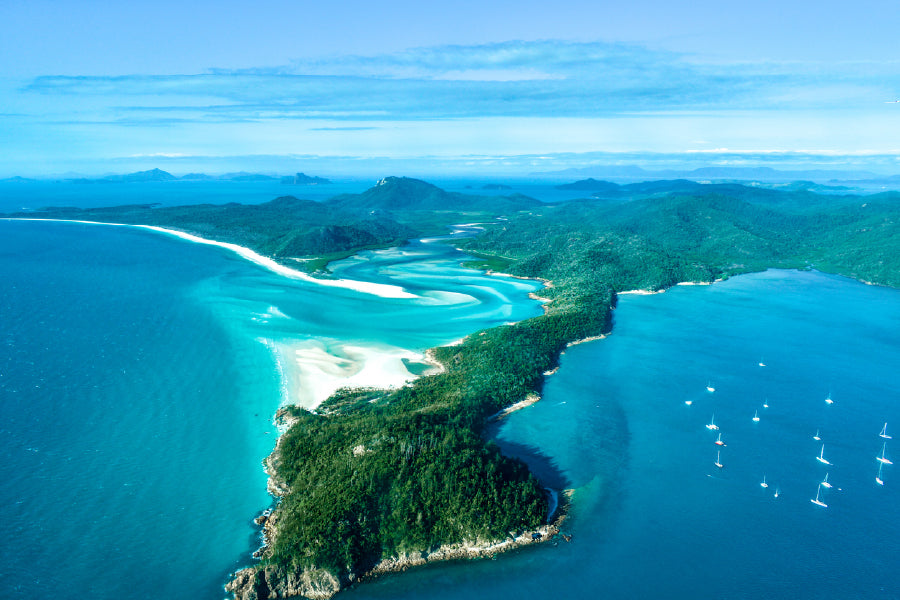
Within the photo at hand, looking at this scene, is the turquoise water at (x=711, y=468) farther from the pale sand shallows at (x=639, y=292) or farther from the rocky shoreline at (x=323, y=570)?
the pale sand shallows at (x=639, y=292)

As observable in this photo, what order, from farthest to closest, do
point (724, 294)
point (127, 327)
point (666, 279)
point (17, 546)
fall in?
point (666, 279) < point (724, 294) < point (127, 327) < point (17, 546)

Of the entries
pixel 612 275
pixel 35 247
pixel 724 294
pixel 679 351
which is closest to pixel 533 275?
pixel 612 275

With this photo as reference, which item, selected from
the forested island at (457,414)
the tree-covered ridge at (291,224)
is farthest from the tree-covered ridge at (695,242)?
the tree-covered ridge at (291,224)

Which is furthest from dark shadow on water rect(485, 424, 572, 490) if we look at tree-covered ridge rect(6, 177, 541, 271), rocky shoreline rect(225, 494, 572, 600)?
tree-covered ridge rect(6, 177, 541, 271)

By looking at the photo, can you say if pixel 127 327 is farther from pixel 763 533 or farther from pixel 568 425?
pixel 763 533

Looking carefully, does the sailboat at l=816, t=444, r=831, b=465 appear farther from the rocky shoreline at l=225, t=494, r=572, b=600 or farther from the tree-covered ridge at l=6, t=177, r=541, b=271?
the tree-covered ridge at l=6, t=177, r=541, b=271

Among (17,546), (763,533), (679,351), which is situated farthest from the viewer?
(679,351)
